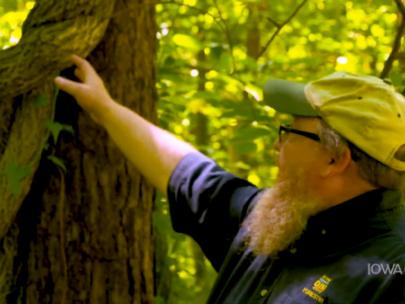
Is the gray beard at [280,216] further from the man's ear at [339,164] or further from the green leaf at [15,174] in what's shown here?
the green leaf at [15,174]

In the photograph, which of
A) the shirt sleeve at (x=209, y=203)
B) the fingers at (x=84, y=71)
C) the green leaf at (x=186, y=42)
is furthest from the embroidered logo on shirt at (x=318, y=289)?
the green leaf at (x=186, y=42)

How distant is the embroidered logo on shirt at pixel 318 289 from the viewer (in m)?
1.43

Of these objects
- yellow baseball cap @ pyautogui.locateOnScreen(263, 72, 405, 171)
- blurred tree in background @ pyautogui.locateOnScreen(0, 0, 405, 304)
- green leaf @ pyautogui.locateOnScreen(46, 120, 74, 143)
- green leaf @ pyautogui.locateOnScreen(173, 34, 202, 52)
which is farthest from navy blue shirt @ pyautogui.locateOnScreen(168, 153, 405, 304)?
green leaf @ pyautogui.locateOnScreen(173, 34, 202, 52)

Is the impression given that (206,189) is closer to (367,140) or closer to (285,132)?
(285,132)

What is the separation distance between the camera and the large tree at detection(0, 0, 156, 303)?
1.87 m

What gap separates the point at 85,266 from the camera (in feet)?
6.79

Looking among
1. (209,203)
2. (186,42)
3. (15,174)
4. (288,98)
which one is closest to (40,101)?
(15,174)

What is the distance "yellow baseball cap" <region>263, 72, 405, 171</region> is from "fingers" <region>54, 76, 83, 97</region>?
74 centimetres

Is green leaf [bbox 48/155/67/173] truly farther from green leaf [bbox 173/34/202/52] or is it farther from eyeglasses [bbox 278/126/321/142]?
green leaf [bbox 173/34/202/52]

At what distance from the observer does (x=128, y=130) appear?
1.93 m

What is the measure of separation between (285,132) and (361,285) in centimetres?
49

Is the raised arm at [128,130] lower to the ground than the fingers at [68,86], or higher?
lower

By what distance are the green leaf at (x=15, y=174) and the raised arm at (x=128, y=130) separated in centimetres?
28

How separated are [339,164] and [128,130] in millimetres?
710
